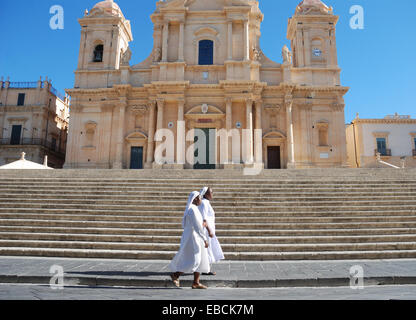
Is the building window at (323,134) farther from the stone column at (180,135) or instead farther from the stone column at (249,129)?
the stone column at (180,135)

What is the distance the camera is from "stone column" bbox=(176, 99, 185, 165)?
885 inches

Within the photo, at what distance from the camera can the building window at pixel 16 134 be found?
30806 mm

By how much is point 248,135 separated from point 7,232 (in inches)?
655

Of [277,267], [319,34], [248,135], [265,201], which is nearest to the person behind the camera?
[277,267]

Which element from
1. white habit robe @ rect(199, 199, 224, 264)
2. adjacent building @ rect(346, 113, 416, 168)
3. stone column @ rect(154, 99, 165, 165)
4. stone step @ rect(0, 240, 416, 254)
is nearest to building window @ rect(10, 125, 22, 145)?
stone column @ rect(154, 99, 165, 165)

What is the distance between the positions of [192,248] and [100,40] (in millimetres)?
25722

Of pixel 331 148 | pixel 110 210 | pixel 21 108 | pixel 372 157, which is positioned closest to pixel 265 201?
pixel 110 210

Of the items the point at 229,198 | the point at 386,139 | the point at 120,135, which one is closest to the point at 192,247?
the point at 229,198

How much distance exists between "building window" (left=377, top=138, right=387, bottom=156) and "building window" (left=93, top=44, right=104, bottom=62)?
27238 millimetres

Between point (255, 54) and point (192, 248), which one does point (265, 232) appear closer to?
point (192, 248)

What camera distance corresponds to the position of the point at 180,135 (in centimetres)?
2266

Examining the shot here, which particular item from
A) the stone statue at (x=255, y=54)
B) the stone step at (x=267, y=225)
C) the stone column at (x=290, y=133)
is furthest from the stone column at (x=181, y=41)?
the stone step at (x=267, y=225)
